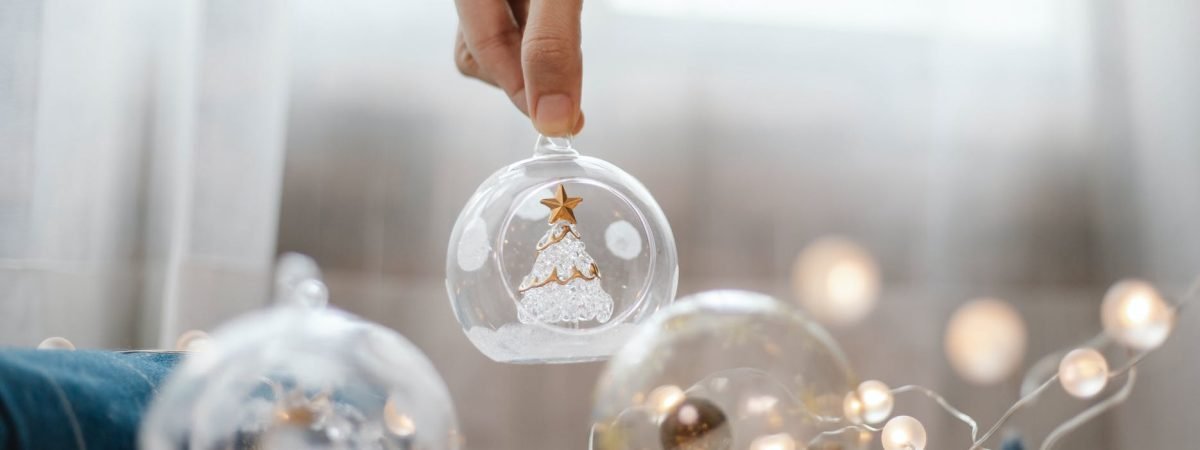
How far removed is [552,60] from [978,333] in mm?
989

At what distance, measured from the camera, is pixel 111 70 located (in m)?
0.99

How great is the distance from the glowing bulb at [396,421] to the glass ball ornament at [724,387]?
0.07 meters

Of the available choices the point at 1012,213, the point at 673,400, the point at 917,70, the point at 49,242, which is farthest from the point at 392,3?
the point at 673,400

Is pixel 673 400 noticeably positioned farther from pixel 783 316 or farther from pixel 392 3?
pixel 392 3

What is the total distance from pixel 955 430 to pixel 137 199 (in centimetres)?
99

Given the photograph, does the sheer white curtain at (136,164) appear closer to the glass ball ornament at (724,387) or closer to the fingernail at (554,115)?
the fingernail at (554,115)

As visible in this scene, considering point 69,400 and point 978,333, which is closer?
point 69,400

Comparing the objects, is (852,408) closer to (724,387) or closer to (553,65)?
(724,387)

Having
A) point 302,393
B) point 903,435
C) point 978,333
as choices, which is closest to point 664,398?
point 302,393

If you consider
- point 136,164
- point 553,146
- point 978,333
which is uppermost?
point 553,146

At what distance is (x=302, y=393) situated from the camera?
1.01ft

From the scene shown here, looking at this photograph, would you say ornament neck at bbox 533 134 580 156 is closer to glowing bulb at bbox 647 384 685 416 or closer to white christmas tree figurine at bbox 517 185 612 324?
white christmas tree figurine at bbox 517 185 612 324

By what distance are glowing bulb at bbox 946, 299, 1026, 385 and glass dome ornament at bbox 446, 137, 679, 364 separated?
0.90 m

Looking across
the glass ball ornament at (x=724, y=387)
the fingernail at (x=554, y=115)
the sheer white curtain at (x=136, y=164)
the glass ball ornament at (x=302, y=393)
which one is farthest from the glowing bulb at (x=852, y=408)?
the sheer white curtain at (x=136, y=164)
